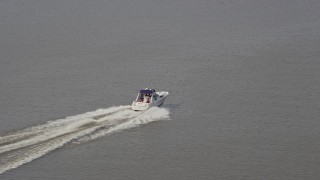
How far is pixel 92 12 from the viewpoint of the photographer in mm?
66000

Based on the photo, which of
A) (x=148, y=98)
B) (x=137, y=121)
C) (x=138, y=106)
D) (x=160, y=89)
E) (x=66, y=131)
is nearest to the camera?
(x=66, y=131)

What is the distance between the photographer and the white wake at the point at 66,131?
110 feet

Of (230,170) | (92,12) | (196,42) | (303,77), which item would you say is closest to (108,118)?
(230,170)

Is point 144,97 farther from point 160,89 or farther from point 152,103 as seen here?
point 160,89

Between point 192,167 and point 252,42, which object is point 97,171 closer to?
point 192,167

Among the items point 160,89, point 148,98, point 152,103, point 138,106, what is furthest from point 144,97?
point 160,89

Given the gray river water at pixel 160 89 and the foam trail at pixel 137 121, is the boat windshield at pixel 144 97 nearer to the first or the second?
the foam trail at pixel 137 121

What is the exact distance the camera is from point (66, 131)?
1437 inches

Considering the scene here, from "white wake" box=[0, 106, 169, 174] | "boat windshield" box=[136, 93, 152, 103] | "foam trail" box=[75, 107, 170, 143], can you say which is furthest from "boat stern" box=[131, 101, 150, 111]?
"boat windshield" box=[136, 93, 152, 103]

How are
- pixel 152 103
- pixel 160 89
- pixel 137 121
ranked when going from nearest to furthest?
1. pixel 137 121
2. pixel 152 103
3. pixel 160 89

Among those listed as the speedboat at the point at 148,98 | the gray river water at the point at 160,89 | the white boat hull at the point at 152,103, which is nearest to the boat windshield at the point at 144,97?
the speedboat at the point at 148,98

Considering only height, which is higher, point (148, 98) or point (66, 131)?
point (148, 98)

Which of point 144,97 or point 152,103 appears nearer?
point 152,103

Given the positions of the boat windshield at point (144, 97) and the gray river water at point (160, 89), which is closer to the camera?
the gray river water at point (160, 89)
